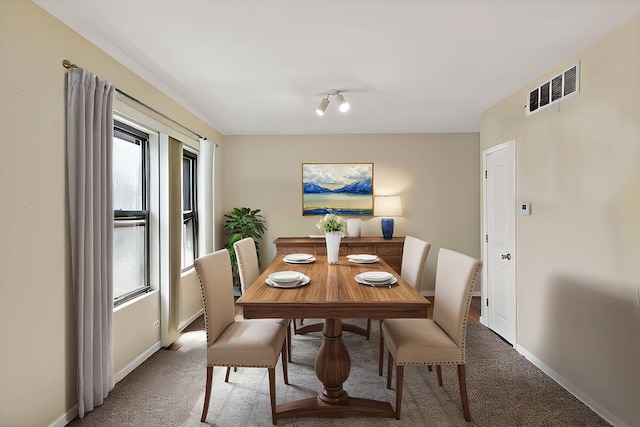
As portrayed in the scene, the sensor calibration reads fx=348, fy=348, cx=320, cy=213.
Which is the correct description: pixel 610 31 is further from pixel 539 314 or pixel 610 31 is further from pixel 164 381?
pixel 164 381

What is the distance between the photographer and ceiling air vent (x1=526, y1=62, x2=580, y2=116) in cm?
251

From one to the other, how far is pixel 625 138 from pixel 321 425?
2.54 metres

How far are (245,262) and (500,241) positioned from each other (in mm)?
2592

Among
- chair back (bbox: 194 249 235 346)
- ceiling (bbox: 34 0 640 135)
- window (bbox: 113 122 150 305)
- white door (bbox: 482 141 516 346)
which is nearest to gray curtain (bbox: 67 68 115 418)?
ceiling (bbox: 34 0 640 135)

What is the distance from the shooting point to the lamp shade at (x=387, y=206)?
5082 mm

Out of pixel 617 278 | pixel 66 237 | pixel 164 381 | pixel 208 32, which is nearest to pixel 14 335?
pixel 66 237

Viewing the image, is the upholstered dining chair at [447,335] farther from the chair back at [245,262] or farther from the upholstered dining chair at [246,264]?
the chair back at [245,262]

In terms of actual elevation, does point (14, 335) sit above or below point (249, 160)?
below

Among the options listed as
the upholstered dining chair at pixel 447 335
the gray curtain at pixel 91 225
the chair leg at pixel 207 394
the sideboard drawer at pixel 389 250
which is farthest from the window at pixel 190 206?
the upholstered dining chair at pixel 447 335

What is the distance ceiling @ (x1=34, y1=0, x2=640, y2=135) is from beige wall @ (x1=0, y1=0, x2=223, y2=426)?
23cm

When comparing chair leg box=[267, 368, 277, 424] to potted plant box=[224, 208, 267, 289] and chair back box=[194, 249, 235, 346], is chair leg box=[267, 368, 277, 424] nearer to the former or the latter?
chair back box=[194, 249, 235, 346]

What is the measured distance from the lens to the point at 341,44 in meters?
2.38

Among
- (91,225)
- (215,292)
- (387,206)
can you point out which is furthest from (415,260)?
(91,225)

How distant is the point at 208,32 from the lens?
2215 millimetres
